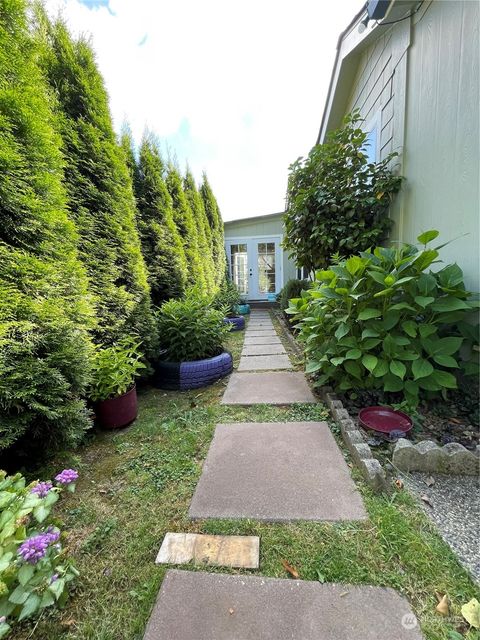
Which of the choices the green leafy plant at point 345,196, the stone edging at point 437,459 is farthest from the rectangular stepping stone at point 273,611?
the green leafy plant at point 345,196

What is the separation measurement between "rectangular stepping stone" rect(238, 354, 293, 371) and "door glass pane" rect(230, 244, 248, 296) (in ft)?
18.7

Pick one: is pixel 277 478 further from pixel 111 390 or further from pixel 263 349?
pixel 263 349

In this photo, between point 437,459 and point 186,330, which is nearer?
point 437,459

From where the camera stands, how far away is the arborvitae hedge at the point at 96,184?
2.21 m

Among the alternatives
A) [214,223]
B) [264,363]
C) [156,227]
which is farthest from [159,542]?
[214,223]

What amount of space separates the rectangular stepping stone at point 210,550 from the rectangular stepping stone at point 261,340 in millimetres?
3548

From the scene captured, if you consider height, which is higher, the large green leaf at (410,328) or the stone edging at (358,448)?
the large green leaf at (410,328)

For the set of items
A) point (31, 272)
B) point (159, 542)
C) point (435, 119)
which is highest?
point (435, 119)

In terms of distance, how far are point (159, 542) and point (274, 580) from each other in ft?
1.64

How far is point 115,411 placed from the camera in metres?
2.07

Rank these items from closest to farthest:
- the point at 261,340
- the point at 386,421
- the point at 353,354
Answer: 1. the point at 386,421
2. the point at 353,354
3. the point at 261,340

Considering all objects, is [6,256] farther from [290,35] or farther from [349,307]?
[290,35]

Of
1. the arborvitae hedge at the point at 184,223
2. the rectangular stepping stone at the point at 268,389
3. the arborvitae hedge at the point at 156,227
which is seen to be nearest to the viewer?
the rectangular stepping stone at the point at 268,389

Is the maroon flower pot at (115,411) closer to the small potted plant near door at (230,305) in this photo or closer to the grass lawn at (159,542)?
the grass lawn at (159,542)
